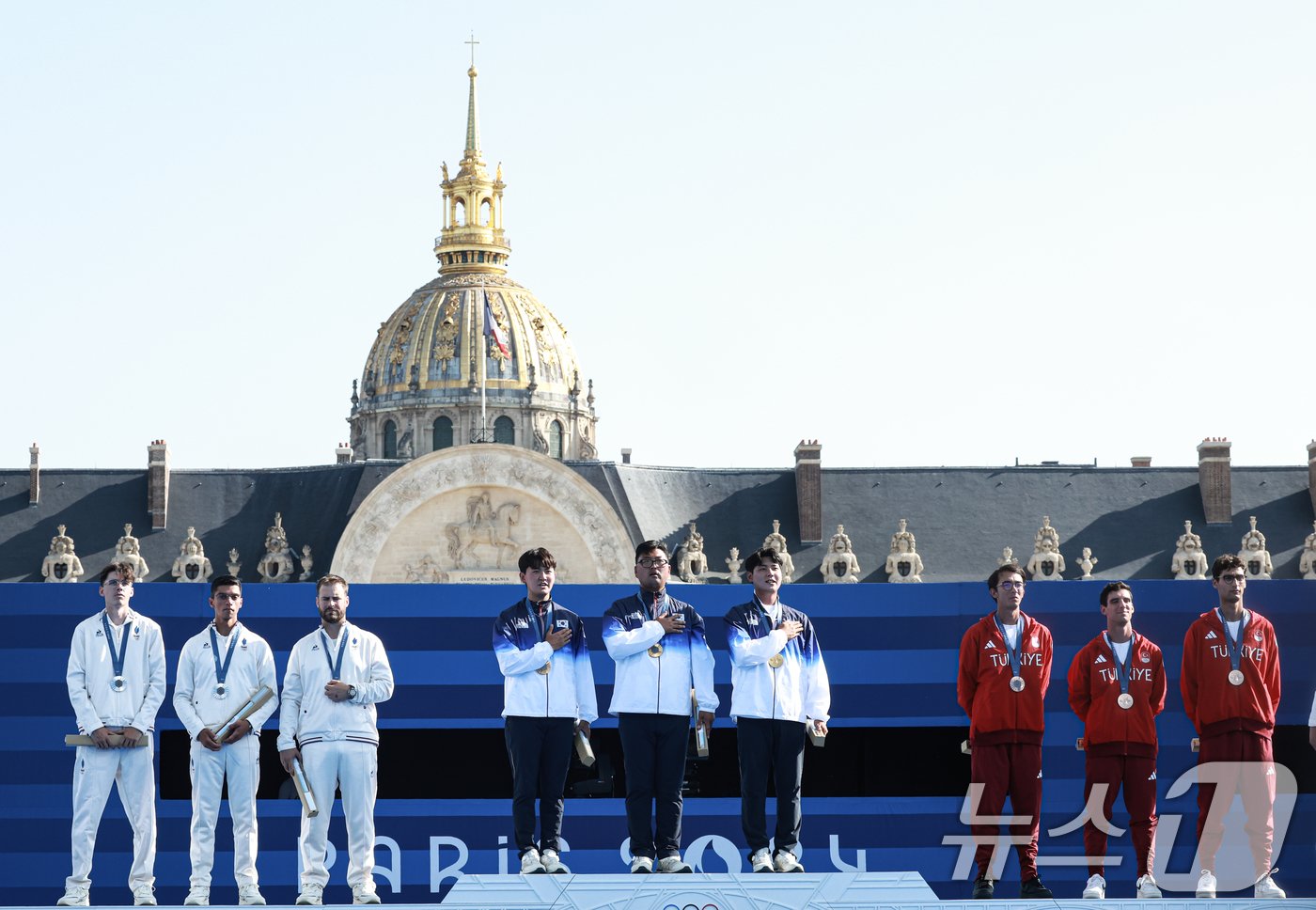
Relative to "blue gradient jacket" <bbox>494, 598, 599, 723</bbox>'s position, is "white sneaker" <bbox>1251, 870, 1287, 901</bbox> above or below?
below

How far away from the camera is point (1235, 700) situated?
65.7 feet

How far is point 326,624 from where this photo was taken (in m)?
19.8

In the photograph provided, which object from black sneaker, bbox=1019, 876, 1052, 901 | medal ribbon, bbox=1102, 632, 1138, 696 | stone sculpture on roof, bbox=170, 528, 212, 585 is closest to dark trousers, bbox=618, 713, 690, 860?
black sneaker, bbox=1019, 876, 1052, 901

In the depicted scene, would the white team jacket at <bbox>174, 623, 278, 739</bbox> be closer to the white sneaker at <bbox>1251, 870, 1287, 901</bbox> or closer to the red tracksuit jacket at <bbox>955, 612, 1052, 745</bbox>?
the red tracksuit jacket at <bbox>955, 612, 1052, 745</bbox>

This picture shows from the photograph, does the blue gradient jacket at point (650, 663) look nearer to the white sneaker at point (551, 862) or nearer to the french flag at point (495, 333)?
the white sneaker at point (551, 862)

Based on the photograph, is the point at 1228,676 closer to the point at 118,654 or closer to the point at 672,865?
the point at 672,865

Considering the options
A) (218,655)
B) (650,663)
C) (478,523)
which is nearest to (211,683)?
(218,655)

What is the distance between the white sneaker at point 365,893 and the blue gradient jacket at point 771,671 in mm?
2920

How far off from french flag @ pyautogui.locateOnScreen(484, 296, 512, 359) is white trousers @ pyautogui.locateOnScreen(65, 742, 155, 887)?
379 ft

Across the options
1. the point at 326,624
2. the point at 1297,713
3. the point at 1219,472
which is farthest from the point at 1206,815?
the point at 1219,472

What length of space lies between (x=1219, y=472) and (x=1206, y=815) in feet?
213

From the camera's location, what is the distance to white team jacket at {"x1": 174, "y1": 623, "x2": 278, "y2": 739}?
19938mm

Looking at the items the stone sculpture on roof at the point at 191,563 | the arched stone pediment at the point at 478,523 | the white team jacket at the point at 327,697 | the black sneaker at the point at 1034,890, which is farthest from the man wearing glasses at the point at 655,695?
the stone sculpture on roof at the point at 191,563

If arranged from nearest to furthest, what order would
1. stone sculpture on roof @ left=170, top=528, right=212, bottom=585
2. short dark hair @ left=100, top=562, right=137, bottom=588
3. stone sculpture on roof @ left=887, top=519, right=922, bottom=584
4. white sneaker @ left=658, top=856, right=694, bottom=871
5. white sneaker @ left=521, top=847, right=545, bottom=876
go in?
white sneaker @ left=521, top=847, right=545, bottom=876 → white sneaker @ left=658, top=856, right=694, bottom=871 → short dark hair @ left=100, top=562, right=137, bottom=588 → stone sculpture on roof @ left=887, top=519, right=922, bottom=584 → stone sculpture on roof @ left=170, top=528, right=212, bottom=585
